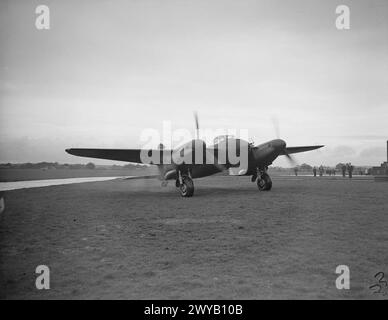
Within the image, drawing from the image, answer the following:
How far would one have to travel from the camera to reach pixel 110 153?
17.0m

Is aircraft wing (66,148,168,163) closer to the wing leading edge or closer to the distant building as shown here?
the wing leading edge

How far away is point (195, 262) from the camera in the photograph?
5121 millimetres

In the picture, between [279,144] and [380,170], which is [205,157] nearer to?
[279,144]

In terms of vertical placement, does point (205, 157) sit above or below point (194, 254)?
above

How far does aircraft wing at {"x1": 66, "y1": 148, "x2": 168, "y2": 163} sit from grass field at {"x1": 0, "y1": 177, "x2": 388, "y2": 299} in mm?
6362

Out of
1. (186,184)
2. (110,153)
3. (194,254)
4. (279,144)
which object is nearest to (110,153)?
(110,153)

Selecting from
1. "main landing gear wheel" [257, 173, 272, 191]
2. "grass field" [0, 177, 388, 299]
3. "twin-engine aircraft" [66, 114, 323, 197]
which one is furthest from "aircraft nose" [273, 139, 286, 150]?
"grass field" [0, 177, 388, 299]

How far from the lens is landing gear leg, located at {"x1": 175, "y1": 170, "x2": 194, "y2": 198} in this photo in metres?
15.7

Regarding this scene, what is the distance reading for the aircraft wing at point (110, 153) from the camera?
16.0 m

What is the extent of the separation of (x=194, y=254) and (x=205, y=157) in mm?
11122

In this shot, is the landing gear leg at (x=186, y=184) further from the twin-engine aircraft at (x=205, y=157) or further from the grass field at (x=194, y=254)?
the grass field at (x=194, y=254)

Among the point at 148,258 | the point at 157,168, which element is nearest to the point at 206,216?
the point at 148,258

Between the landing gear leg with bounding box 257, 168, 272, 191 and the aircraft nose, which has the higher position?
the aircraft nose
